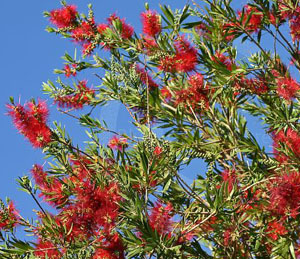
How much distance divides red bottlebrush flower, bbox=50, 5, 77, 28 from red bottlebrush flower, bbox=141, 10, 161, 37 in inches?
34.2

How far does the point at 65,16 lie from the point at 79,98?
80 centimetres

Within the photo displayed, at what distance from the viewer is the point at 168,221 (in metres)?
3.58

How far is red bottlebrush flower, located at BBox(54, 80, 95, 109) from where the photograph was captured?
18.2 feet

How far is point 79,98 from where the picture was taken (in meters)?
5.64

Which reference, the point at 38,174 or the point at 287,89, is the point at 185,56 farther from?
the point at 38,174

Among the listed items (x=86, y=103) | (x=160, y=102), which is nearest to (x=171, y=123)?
(x=160, y=102)

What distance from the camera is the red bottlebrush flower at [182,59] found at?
510 centimetres

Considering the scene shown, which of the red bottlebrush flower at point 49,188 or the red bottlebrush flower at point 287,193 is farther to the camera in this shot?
the red bottlebrush flower at point 49,188

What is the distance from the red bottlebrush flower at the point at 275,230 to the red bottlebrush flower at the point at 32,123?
1612mm

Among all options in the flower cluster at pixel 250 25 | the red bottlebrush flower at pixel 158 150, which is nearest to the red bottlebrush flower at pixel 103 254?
the red bottlebrush flower at pixel 158 150

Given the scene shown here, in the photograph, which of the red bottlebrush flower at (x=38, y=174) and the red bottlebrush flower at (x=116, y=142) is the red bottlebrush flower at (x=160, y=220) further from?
the red bottlebrush flower at (x=116, y=142)

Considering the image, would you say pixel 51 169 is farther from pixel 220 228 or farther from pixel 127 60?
pixel 220 228

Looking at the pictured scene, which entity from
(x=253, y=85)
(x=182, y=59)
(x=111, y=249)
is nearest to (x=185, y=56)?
(x=182, y=59)

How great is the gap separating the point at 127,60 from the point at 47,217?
2111 millimetres
